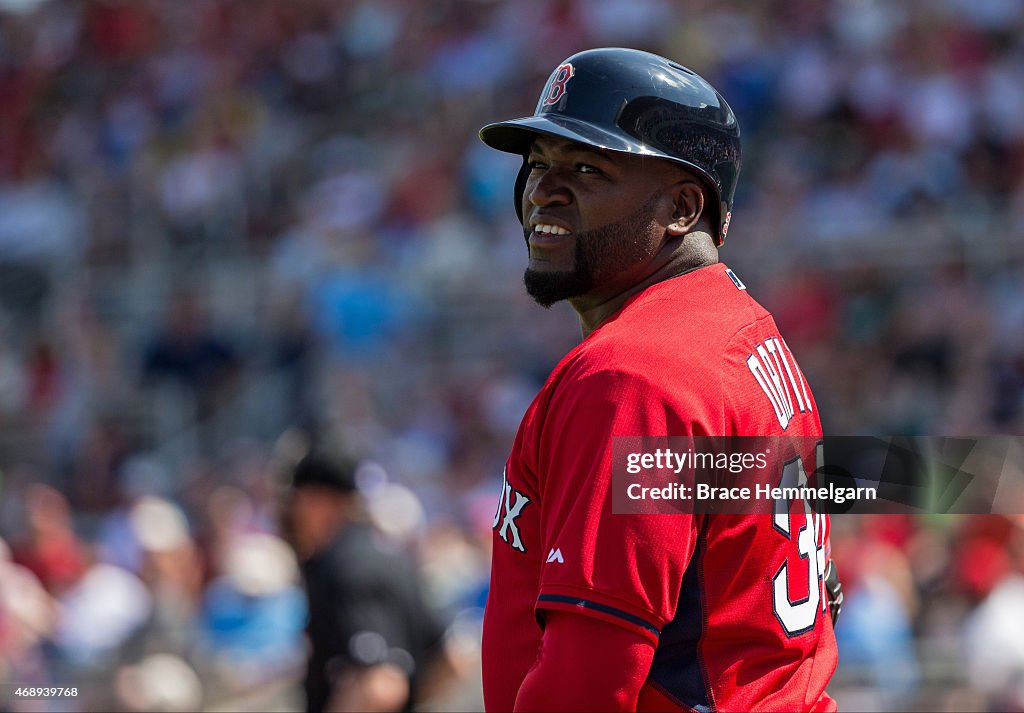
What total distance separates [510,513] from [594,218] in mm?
541

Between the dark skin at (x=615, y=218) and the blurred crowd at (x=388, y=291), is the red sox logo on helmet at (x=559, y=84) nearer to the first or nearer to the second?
the dark skin at (x=615, y=218)

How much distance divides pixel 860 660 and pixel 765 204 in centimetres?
421

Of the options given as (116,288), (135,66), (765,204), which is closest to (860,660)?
(765,204)

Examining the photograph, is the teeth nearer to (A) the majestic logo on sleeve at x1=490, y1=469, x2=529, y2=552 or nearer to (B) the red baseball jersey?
(B) the red baseball jersey

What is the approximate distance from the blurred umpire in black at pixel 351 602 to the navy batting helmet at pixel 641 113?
2447mm

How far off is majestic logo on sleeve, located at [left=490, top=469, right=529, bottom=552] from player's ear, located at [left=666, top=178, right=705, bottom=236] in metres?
0.54

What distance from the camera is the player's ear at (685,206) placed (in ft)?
8.46

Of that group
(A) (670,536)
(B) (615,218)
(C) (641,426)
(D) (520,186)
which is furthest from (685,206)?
(A) (670,536)

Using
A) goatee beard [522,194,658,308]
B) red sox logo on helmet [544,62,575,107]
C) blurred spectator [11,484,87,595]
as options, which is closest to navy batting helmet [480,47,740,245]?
red sox logo on helmet [544,62,575,107]

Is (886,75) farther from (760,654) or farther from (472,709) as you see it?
(760,654)

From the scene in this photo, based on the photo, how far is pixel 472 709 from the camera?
6.22 m

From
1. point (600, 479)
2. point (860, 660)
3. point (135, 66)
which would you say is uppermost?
point (135, 66)

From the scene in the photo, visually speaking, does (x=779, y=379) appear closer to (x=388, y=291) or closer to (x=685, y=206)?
(x=685, y=206)

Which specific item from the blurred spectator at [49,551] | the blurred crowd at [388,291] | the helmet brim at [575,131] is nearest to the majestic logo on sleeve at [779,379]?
the helmet brim at [575,131]
